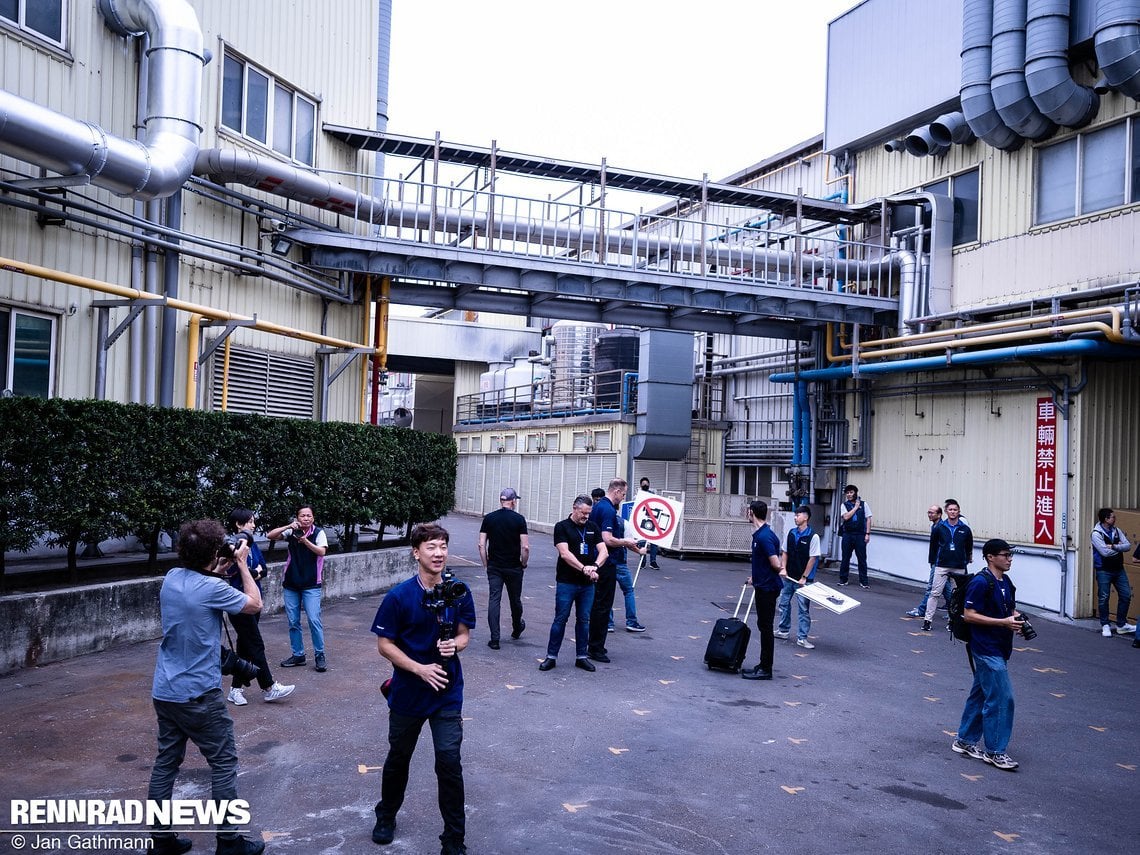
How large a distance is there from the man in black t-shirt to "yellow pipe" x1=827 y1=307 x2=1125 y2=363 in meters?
9.25

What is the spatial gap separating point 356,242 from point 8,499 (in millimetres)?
8383

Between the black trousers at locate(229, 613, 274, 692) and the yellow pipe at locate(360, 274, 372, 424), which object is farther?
the yellow pipe at locate(360, 274, 372, 424)

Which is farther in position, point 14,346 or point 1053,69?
point 1053,69

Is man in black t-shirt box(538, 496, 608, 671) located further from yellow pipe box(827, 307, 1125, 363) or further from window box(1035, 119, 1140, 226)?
window box(1035, 119, 1140, 226)

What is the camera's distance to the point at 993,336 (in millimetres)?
16547

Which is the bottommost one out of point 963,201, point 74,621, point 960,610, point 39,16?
point 74,621

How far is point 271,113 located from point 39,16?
15.1 feet

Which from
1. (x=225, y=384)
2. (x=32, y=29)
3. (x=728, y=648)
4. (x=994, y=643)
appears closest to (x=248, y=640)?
(x=728, y=648)

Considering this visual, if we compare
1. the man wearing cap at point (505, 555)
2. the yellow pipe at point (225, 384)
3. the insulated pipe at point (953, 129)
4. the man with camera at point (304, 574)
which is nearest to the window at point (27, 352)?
the yellow pipe at point (225, 384)

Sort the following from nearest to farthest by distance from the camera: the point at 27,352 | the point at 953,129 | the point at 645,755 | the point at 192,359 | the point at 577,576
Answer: the point at 645,755 → the point at 577,576 → the point at 27,352 → the point at 192,359 → the point at 953,129

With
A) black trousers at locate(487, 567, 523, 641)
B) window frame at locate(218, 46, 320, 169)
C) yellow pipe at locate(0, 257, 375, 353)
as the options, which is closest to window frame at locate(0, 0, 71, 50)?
yellow pipe at locate(0, 257, 375, 353)

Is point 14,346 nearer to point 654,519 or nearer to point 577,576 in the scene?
point 577,576

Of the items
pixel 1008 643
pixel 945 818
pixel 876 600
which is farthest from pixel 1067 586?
pixel 945 818

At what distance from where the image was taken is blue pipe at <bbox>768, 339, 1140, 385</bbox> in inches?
586
